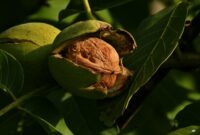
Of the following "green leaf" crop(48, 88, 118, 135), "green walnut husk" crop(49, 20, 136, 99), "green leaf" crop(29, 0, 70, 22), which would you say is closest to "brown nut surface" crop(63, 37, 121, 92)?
"green walnut husk" crop(49, 20, 136, 99)

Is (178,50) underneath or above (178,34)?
underneath

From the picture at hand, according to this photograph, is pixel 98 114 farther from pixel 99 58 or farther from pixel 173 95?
pixel 173 95

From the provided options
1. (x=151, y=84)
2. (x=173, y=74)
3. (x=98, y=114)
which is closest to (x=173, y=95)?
(x=173, y=74)

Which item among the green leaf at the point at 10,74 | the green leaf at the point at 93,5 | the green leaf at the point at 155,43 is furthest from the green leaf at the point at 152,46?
the green leaf at the point at 10,74

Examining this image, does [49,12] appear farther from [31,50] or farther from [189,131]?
[189,131]

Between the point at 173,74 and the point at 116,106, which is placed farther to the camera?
the point at 173,74

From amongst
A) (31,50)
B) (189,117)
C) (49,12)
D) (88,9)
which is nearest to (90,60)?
(31,50)
